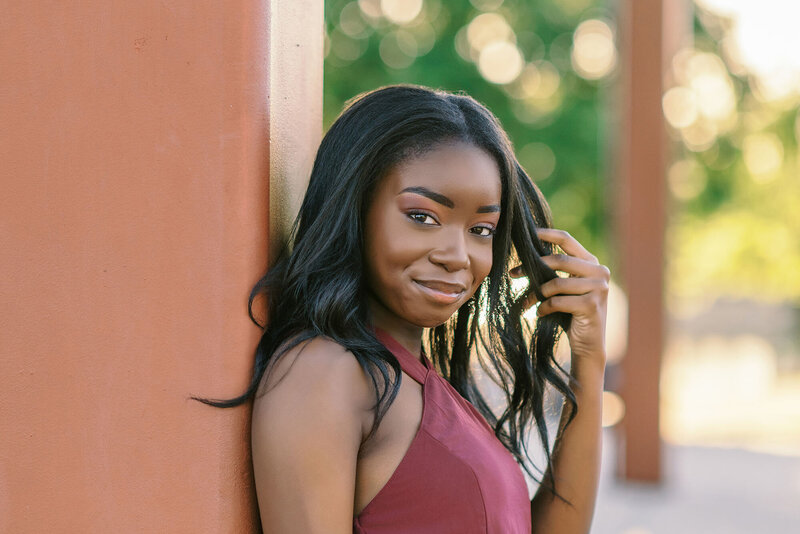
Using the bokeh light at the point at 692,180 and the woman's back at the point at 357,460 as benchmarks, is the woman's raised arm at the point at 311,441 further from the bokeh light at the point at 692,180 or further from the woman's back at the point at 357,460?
the bokeh light at the point at 692,180

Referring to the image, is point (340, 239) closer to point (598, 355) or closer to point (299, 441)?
point (299, 441)

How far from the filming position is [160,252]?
4.39 ft

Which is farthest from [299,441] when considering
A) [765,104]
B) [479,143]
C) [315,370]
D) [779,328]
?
[765,104]

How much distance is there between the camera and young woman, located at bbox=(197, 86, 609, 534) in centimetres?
126

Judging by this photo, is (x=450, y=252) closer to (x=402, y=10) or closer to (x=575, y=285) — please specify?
(x=575, y=285)

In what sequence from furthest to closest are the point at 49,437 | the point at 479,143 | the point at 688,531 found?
the point at 688,531 < the point at 479,143 < the point at 49,437

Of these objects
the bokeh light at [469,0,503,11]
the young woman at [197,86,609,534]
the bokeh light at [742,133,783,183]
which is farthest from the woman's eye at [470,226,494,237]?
the bokeh light at [742,133,783,183]

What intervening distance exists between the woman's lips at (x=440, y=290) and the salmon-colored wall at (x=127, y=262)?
26 centimetres

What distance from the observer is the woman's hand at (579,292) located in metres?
1.70

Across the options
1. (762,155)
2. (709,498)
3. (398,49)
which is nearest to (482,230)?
(709,498)

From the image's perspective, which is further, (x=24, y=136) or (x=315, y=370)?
(x=24, y=136)

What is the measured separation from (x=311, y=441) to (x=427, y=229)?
0.38 meters

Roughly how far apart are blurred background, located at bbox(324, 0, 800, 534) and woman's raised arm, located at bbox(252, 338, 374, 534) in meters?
4.35

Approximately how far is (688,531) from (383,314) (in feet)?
14.3
